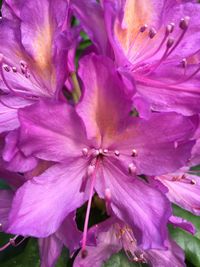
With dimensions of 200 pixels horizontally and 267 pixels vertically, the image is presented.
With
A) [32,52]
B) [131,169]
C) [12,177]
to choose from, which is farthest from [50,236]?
[32,52]

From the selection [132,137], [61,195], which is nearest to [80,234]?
[61,195]

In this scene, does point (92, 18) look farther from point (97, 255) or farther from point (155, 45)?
point (97, 255)

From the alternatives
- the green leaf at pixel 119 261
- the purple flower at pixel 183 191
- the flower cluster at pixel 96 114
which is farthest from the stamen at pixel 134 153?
the green leaf at pixel 119 261

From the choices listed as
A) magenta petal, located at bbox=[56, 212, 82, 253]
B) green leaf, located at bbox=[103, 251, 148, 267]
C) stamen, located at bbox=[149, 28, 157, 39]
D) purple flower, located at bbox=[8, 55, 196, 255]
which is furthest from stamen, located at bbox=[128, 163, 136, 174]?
green leaf, located at bbox=[103, 251, 148, 267]

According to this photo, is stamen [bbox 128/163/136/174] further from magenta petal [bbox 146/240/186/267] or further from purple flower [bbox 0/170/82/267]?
magenta petal [bbox 146/240/186/267]

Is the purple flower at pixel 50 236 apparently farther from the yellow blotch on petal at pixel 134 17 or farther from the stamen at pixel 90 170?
the yellow blotch on petal at pixel 134 17

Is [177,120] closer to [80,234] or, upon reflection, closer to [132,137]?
[132,137]
